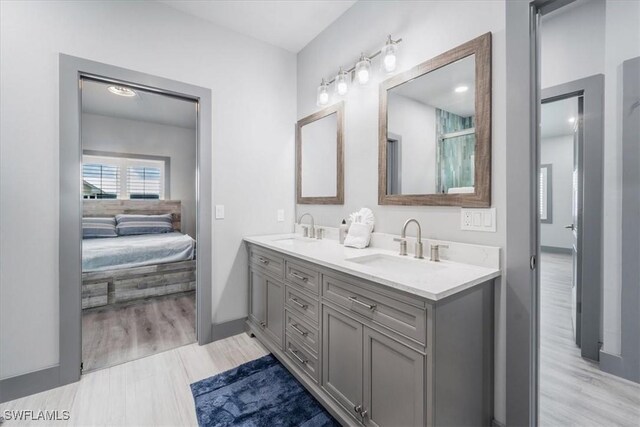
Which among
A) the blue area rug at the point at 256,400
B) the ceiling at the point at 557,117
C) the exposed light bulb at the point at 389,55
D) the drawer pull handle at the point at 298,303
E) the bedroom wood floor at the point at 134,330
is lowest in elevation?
the blue area rug at the point at 256,400

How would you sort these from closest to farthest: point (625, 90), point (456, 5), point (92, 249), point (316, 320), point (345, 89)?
point (456, 5) → point (316, 320) → point (625, 90) → point (345, 89) → point (92, 249)

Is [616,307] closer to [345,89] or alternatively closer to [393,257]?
[393,257]

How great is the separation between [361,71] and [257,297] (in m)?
2.03

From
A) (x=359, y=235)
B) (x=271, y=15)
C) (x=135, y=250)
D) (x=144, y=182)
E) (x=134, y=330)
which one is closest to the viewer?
(x=359, y=235)

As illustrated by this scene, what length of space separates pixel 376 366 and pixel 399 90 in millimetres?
1685

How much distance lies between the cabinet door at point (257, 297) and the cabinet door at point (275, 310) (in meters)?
0.07

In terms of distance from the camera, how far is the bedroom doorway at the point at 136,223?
96.3 inches

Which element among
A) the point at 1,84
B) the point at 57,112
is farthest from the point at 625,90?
the point at 1,84

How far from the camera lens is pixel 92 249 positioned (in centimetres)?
268

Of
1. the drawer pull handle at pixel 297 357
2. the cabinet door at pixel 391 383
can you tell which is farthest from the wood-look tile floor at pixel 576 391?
the drawer pull handle at pixel 297 357

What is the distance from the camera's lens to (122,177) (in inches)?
110

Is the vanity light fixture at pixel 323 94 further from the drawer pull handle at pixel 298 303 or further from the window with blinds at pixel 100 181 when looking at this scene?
the window with blinds at pixel 100 181

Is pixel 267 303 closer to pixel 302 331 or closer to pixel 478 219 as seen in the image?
pixel 302 331

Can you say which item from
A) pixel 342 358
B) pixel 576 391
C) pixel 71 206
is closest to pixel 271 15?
pixel 71 206
